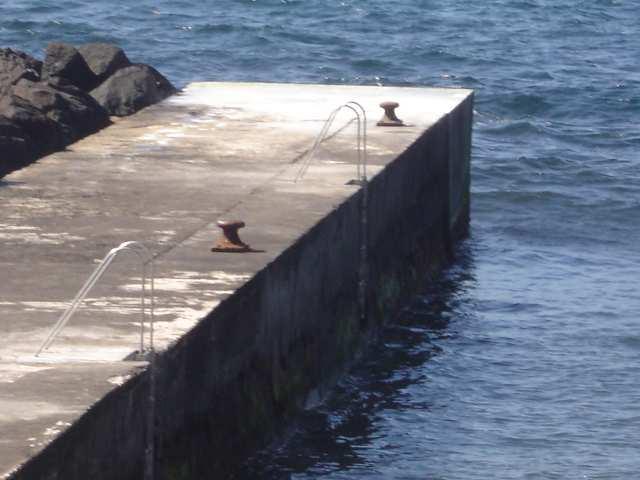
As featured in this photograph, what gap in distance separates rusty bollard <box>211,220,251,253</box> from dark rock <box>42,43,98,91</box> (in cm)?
567

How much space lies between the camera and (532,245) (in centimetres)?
1575

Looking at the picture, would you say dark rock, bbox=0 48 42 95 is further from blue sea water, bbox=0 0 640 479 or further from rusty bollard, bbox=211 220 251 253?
rusty bollard, bbox=211 220 251 253

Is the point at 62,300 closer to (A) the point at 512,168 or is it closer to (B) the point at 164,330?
(B) the point at 164,330

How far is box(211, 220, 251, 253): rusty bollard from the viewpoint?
8.48 metres

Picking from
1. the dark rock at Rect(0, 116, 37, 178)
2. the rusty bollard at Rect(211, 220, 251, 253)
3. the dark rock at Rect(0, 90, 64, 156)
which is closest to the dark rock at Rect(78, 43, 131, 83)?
the dark rock at Rect(0, 90, 64, 156)

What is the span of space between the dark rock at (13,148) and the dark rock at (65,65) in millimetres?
2365

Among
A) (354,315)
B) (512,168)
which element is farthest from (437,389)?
(512,168)

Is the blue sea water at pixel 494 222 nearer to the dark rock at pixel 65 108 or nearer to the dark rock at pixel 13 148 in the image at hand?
the dark rock at pixel 13 148

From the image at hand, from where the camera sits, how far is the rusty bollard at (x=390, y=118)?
Result: 13367 millimetres

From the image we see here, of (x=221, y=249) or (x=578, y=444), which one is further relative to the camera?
(x=578, y=444)

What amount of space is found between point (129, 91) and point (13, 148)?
3.12 metres

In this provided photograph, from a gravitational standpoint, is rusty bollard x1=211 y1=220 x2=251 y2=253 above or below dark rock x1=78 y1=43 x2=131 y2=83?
below

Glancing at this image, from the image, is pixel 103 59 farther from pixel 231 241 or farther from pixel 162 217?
pixel 231 241

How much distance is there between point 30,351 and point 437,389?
4281mm
